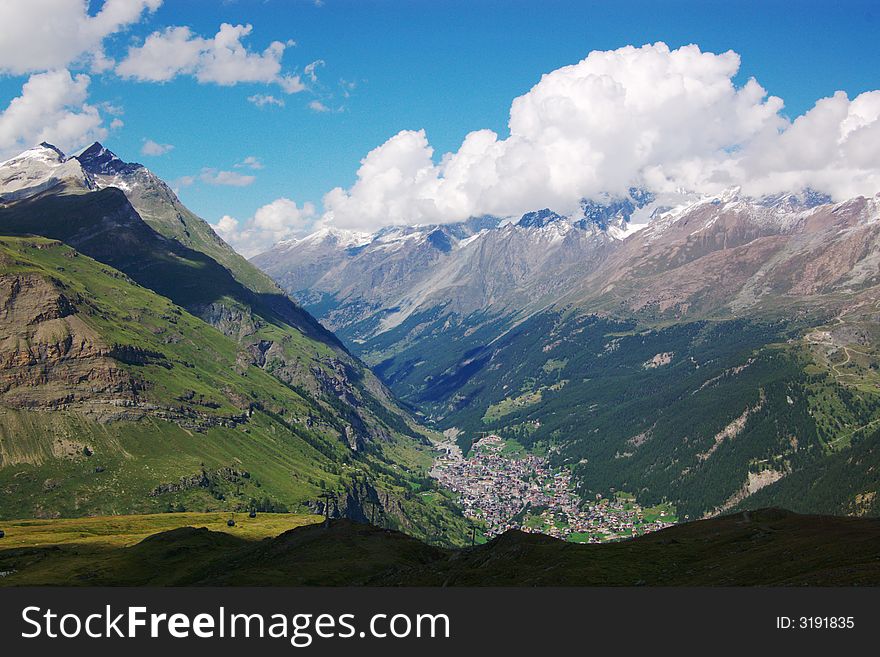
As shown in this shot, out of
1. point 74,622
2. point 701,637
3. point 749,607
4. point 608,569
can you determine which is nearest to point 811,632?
point 749,607

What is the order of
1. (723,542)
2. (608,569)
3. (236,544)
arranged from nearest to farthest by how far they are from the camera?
(608,569) → (723,542) → (236,544)

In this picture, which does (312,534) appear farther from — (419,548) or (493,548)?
(493,548)

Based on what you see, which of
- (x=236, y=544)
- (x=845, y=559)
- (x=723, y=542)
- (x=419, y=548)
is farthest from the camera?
(x=236, y=544)

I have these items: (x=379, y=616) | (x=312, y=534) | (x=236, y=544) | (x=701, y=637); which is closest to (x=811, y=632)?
(x=701, y=637)

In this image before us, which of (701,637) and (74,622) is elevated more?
(74,622)

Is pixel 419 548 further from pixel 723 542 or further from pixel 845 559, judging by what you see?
pixel 845 559

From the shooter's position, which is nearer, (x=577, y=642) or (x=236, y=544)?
(x=577, y=642)
